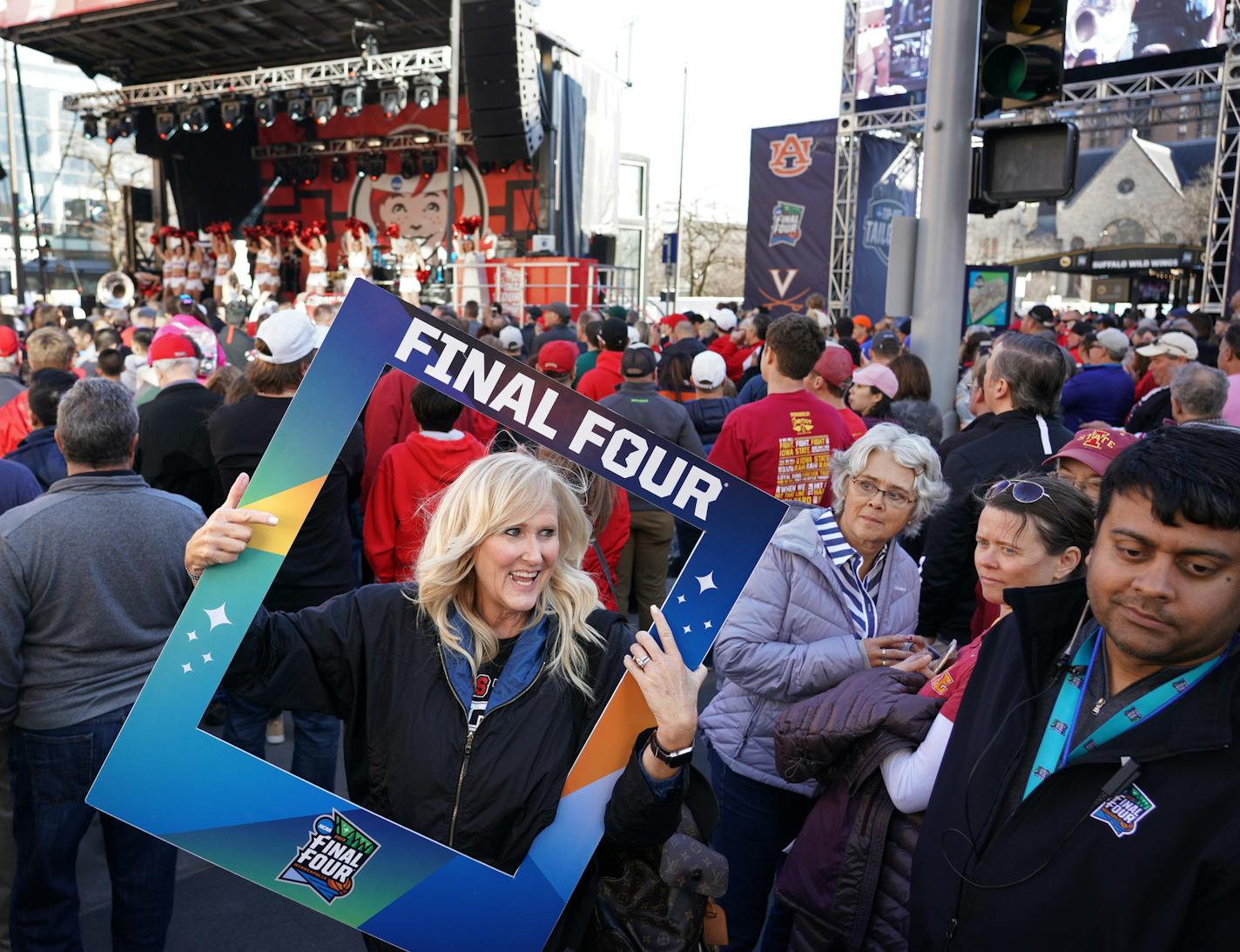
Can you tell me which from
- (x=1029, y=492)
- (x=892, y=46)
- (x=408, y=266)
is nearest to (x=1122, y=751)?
(x=1029, y=492)

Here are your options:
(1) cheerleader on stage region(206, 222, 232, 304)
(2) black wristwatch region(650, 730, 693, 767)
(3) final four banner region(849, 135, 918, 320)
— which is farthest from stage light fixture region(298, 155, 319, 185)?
(2) black wristwatch region(650, 730, 693, 767)

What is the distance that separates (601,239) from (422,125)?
5.48 metres

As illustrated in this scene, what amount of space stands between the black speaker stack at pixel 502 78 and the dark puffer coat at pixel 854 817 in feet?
52.7

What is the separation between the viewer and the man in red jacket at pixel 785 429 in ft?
13.8

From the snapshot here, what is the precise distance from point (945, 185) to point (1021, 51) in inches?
24.5

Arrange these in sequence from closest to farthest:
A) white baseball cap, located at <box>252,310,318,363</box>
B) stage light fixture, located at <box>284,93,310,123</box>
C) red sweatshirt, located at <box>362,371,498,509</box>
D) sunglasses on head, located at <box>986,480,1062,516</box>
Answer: sunglasses on head, located at <box>986,480,1062,516</box> < white baseball cap, located at <box>252,310,318,363</box> < red sweatshirt, located at <box>362,371,498,509</box> < stage light fixture, located at <box>284,93,310,123</box>

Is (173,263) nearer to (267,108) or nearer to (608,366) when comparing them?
(267,108)

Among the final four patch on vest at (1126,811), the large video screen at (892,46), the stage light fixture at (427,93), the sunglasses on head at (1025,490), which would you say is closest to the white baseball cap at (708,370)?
the sunglasses on head at (1025,490)

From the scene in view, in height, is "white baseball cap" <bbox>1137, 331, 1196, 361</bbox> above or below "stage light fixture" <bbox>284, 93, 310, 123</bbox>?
below

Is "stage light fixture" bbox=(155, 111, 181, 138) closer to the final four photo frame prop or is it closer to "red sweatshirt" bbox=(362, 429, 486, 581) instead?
"red sweatshirt" bbox=(362, 429, 486, 581)

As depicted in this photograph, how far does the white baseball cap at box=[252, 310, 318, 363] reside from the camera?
3.71 m

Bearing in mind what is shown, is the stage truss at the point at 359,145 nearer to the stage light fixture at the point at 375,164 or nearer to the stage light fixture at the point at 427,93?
the stage light fixture at the point at 375,164

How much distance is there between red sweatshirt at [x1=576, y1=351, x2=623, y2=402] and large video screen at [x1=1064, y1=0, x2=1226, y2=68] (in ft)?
33.9

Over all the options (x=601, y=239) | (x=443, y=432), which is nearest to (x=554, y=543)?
(x=443, y=432)
